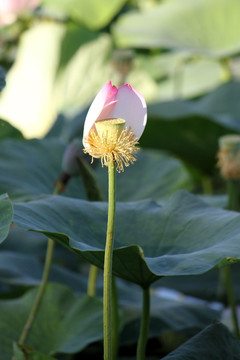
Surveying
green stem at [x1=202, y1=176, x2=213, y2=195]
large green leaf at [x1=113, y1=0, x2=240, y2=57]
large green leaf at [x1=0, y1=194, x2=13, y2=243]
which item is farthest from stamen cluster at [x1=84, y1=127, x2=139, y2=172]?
large green leaf at [x1=113, y1=0, x2=240, y2=57]

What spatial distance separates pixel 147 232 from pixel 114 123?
10.1 inches

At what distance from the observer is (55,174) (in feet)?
3.76

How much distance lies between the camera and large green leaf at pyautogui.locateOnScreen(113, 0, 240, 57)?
7.61ft

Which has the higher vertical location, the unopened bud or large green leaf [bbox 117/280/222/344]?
the unopened bud

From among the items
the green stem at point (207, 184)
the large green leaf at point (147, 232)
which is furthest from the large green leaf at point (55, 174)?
the green stem at point (207, 184)

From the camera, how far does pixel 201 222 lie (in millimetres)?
765

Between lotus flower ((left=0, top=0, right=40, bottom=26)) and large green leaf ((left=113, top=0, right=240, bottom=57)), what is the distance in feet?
1.15

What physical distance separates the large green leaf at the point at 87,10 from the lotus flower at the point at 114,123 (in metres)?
2.20

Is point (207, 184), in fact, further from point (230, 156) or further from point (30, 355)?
point (30, 355)

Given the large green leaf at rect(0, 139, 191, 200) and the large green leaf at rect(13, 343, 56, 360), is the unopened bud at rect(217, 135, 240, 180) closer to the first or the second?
the large green leaf at rect(0, 139, 191, 200)

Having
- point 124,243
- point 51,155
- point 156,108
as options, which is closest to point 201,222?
point 124,243

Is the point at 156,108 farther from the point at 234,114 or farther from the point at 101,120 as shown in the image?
the point at 101,120

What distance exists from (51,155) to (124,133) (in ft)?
2.08

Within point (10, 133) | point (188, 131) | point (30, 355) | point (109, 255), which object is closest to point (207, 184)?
point (188, 131)
